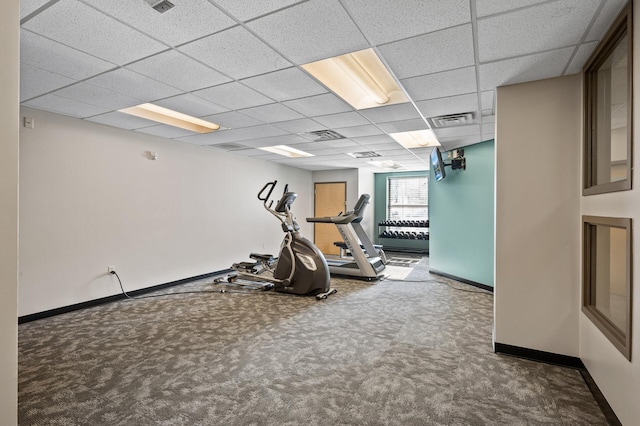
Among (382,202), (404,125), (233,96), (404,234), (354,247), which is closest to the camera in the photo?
(233,96)

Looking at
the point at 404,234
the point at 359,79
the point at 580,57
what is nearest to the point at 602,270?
the point at 580,57

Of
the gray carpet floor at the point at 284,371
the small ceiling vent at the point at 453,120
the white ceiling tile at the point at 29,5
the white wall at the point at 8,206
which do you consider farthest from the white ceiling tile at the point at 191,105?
the small ceiling vent at the point at 453,120

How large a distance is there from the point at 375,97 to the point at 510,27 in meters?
1.78

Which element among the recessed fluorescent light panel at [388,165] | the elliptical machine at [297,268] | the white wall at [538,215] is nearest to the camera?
the white wall at [538,215]

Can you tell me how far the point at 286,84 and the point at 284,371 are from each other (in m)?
2.52

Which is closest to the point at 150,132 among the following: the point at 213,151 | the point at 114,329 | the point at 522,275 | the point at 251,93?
the point at 213,151

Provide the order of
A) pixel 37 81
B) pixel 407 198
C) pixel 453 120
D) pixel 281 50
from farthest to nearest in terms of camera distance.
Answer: pixel 407 198 → pixel 453 120 → pixel 37 81 → pixel 281 50

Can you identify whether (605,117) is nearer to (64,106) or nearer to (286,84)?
(286,84)

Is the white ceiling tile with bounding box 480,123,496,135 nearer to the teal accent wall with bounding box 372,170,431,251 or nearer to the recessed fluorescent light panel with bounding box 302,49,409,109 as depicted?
the recessed fluorescent light panel with bounding box 302,49,409,109

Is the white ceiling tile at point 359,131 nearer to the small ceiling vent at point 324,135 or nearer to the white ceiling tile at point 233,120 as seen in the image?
the small ceiling vent at point 324,135

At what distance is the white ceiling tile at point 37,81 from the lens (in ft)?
9.27

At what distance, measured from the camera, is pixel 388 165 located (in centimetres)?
863

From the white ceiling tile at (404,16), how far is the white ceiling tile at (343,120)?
1.77 m

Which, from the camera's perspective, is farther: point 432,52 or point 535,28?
point 432,52
